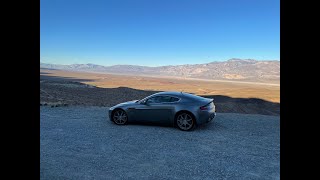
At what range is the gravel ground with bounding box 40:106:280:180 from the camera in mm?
5230

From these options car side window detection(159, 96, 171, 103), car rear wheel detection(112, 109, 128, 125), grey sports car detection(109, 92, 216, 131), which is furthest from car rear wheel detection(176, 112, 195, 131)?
car rear wheel detection(112, 109, 128, 125)

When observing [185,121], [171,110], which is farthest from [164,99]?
[185,121]

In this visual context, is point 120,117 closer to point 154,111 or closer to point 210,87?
point 154,111

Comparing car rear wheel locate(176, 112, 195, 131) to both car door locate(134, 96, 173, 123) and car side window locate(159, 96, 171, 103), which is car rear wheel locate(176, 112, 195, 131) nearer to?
car door locate(134, 96, 173, 123)

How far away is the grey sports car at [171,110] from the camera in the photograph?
8.91 m

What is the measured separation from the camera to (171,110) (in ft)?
30.0

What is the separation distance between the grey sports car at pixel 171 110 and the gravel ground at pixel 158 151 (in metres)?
0.37

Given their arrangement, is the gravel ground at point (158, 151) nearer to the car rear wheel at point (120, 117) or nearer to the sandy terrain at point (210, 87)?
the car rear wheel at point (120, 117)

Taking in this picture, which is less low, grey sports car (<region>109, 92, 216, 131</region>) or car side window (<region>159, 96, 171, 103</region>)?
car side window (<region>159, 96, 171, 103</region>)
